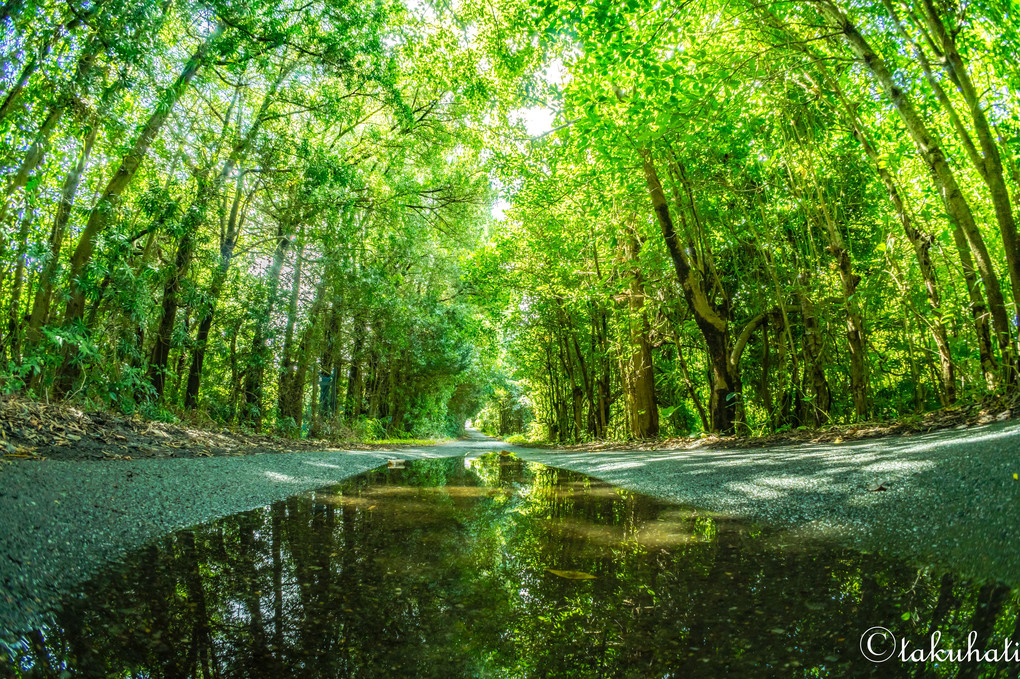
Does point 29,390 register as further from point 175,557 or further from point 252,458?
point 175,557

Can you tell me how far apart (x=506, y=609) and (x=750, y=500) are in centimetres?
224

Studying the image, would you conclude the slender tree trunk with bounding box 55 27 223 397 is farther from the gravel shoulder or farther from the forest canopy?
the gravel shoulder

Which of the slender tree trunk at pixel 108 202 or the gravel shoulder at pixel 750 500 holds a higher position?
the slender tree trunk at pixel 108 202

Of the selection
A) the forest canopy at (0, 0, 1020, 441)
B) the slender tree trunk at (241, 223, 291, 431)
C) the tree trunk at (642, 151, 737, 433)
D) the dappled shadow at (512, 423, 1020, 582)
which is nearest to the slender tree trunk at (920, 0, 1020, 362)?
the forest canopy at (0, 0, 1020, 441)

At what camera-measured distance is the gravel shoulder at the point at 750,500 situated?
176cm

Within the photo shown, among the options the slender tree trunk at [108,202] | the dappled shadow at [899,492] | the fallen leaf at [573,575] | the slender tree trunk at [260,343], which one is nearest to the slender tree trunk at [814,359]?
the dappled shadow at [899,492]

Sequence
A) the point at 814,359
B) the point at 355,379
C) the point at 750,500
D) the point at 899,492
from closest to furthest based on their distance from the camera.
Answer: the point at 899,492
the point at 750,500
the point at 814,359
the point at 355,379

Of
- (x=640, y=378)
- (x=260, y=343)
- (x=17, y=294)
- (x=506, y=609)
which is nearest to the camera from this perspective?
(x=506, y=609)

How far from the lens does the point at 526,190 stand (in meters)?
11.1

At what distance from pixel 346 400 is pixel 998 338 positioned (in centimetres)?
1594

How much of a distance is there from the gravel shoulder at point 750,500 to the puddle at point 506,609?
196mm

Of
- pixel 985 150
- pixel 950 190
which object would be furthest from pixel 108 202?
pixel 985 150

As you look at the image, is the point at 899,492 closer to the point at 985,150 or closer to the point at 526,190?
the point at 985,150

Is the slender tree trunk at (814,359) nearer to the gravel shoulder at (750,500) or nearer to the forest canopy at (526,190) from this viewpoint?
the forest canopy at (526,190)
